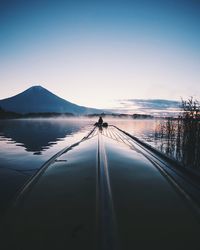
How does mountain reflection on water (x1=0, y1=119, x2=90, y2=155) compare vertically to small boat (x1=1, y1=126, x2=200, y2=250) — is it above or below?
below

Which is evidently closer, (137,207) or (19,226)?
(19,226)

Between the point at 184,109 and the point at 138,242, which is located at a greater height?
the point at 184,109

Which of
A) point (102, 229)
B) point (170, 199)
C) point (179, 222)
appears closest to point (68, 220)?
point (102, 229)

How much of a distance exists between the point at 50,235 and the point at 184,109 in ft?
31.8

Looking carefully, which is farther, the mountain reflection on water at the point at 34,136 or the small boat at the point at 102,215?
the mountain reflection on water at the point at 34,136

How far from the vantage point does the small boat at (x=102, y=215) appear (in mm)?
2162

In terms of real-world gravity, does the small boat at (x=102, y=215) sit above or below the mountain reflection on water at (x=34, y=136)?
above

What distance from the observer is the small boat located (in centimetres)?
216

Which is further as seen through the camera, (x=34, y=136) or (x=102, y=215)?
(x=34, y=136)

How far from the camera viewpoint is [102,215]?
104 inches

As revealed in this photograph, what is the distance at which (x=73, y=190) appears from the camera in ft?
12.2

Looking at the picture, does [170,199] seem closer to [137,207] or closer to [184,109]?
[137,207]

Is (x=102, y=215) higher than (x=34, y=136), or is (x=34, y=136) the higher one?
(x=102, y=215)

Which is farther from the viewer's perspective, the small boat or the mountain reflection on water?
the mountain reflection on water
